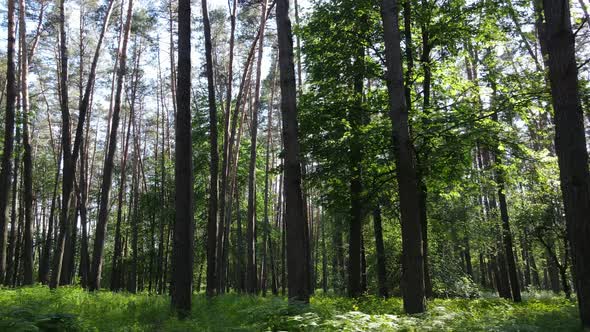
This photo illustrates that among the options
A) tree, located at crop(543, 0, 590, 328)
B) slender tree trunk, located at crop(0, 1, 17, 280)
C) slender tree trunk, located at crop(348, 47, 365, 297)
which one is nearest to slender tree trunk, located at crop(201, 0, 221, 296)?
slender tree trunk, located at crop(348, 47, 365, 297)

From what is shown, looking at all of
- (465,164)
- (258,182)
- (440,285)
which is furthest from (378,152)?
(258,182)

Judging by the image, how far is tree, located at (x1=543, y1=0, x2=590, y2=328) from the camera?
5711 millimetres

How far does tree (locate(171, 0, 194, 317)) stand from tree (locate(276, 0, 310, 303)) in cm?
252

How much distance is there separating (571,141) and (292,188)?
464cm

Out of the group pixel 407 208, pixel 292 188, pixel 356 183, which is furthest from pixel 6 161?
pixel 407 208

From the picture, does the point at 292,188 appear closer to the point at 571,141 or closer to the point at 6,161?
the point at 571,141

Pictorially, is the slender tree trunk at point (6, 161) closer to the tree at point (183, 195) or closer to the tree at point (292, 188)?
the tree at point (183, 195)

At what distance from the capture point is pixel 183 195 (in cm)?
934

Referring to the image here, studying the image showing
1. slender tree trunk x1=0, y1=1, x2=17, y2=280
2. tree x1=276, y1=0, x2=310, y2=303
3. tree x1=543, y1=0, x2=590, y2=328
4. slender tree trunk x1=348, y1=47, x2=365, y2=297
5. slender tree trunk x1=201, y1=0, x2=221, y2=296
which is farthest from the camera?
slender tree trunk x1=201, y1=0, x2=221, y2=296

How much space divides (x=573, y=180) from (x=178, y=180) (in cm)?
753

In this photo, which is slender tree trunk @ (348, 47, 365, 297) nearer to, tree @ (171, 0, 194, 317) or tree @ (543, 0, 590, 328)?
tree @ (171, 0, 194, 317)

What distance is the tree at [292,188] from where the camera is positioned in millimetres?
7859

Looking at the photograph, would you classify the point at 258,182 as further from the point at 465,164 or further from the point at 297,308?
the point at 297,308

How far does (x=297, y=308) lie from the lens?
607 centimetres
